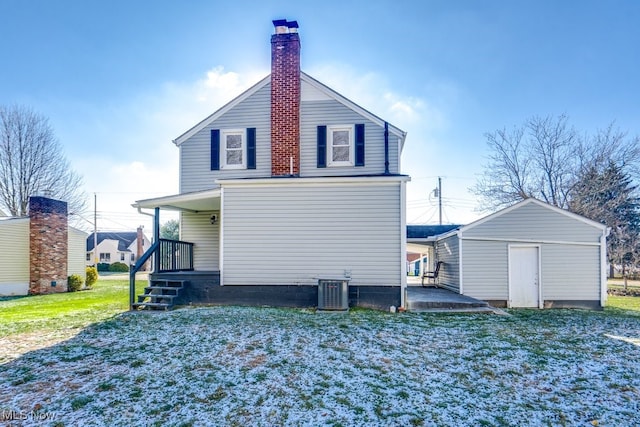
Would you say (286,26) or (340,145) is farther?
(340,145)

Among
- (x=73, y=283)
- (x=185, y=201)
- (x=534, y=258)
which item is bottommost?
(x=73, y=283)

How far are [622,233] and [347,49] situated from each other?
20164 millimetres

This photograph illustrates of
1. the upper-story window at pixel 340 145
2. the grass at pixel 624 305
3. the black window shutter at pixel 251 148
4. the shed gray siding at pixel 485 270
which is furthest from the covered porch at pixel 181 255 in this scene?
the grass at pixel 624 305

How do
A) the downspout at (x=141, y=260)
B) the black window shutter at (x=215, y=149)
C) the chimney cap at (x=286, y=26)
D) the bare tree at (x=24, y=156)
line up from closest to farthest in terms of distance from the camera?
the downspout at (x=141, y=260), the chimney cap at (x=286, y=26), the black window shutter at (x=215, y=149), the bare tree at (x=24, y=156)

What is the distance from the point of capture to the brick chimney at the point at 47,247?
49.3 ft

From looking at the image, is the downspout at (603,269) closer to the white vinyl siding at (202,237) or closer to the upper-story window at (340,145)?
the upper-story window at (340,145)

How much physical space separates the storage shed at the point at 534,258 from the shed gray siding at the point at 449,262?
545mm

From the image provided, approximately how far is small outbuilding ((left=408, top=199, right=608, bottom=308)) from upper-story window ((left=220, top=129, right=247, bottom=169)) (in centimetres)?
829

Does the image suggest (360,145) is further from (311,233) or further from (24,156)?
(24,156)

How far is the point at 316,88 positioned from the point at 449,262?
27.6 feet

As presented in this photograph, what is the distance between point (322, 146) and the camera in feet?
38.5

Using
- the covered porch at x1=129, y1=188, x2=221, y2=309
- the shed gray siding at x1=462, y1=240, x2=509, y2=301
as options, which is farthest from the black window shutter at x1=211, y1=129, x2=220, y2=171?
the shed gray siding at x1=462, y1=240, x2=509, y2=301

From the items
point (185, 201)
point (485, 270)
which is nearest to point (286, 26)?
point (185, 201)

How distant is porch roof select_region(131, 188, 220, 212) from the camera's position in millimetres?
9648
